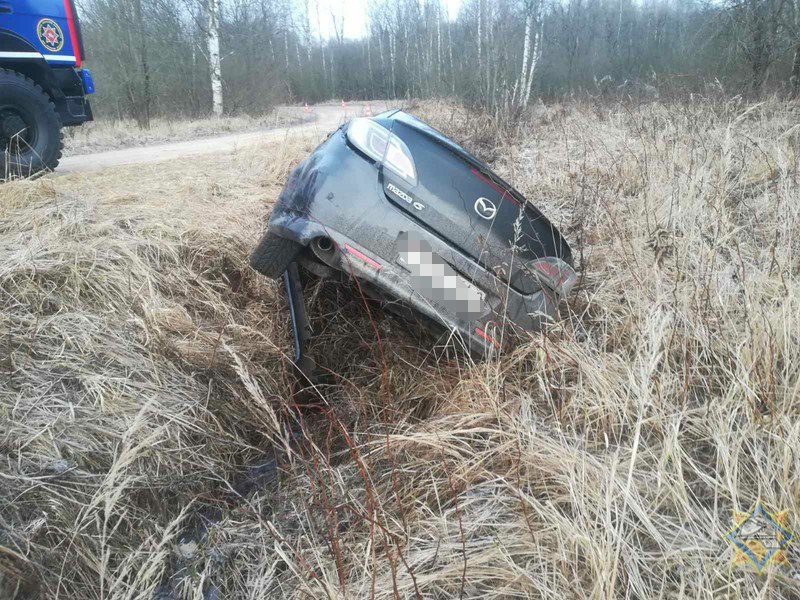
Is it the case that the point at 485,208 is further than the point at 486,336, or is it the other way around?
the point at 485,208

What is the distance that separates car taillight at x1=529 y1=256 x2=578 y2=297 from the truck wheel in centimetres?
504

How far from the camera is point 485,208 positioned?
277 cm

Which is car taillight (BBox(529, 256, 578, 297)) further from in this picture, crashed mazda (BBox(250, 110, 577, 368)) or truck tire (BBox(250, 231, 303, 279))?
truck tire (BBox(250, 231, 303, 279))

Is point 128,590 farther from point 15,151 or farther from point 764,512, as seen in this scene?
point 15,151

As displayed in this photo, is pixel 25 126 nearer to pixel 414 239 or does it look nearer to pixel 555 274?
pixel 414 239

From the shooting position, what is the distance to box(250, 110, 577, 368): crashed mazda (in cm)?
248

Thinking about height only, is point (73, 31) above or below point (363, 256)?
above

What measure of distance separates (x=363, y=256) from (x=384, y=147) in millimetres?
664

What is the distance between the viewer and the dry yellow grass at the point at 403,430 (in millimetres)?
1533

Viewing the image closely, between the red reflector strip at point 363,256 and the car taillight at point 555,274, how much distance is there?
0.86 m

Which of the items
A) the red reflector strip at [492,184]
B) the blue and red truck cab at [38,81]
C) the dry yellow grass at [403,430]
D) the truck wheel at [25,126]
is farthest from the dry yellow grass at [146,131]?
the red reflector strip at [492,184]

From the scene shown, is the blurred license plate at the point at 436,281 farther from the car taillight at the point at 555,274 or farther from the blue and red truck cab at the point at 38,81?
the blue and red truck cab at the point at 38,81

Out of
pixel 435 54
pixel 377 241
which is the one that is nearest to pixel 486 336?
pixel 377 241

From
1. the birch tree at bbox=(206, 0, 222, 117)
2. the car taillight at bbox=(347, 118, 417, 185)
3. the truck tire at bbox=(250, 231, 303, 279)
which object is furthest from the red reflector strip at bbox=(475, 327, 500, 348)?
the birch tree at bbox=(206, 0, 222, 117)
